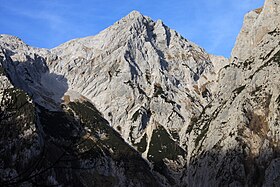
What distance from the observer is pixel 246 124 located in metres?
119

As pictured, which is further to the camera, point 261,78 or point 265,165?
point 261,78

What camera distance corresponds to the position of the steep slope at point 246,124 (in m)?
106

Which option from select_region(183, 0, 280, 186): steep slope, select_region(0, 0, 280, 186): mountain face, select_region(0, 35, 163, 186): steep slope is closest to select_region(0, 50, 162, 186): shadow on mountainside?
select_region(0, 35, 163, 186): steep slope

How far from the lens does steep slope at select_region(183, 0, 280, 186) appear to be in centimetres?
10638

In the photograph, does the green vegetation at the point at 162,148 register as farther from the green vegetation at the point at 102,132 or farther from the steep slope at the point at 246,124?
the steep slope at the point at 246,124

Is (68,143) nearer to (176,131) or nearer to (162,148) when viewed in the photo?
(162,148)

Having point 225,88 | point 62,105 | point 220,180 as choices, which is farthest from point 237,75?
point 62,105

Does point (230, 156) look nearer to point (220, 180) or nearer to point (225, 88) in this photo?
point (220, 180)

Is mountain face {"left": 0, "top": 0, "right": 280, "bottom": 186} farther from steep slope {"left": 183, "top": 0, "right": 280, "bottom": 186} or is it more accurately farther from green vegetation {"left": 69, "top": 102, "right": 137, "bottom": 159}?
green vegetation {"left": 69, "top": 102, "right": 137, "bottom": 159}

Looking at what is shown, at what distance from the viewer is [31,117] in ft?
470

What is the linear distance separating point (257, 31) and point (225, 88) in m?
25.4

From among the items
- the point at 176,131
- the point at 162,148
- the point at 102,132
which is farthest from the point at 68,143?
the point at 176,131

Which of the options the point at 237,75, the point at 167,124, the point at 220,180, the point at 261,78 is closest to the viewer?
the point at 220,180

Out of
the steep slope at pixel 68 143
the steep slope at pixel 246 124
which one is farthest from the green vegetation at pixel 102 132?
the steep slope at pixel 246 124
